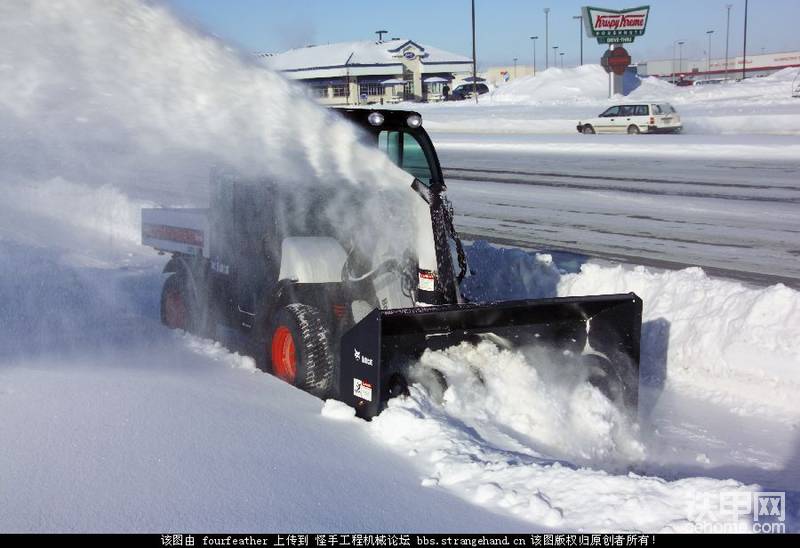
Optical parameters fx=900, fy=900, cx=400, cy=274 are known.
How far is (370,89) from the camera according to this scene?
148 feet

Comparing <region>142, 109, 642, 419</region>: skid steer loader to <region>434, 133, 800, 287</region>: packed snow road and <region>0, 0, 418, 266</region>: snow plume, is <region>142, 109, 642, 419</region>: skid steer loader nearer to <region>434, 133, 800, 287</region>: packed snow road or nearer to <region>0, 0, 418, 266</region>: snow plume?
<region>0, 0, 418, 266</region>: snow plume

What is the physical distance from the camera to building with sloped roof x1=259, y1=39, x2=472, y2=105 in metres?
20.8

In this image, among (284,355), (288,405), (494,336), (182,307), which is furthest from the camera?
(182,307)

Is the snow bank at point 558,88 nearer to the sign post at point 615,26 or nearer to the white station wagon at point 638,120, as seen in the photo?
the sign post at point 615,26

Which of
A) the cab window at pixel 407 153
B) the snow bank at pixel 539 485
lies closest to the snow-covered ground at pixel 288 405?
the snow bank at pixel 539 485

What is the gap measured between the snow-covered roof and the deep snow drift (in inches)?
148

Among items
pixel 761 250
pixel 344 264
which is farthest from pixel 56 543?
pixel 761 250

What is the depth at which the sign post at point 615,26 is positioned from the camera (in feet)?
171

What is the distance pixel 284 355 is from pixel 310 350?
1.26ft

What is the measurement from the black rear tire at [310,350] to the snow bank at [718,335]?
1898 millimetres

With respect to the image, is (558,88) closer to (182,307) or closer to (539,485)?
(182,307)

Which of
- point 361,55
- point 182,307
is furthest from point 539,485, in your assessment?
point 361,55

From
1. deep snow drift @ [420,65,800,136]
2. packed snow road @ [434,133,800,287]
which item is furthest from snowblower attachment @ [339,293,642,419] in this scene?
deep snow drift @ [420,65,800,136]

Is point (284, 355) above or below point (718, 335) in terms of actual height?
above
